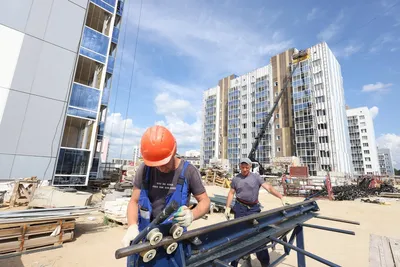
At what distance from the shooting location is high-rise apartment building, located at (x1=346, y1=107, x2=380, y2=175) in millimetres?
60781

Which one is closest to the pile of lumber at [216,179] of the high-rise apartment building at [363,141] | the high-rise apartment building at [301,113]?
the high-rise apartment building at [301,113]

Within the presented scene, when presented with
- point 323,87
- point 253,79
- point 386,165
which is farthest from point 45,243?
point 386,165

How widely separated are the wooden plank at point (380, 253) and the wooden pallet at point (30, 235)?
7.01 m

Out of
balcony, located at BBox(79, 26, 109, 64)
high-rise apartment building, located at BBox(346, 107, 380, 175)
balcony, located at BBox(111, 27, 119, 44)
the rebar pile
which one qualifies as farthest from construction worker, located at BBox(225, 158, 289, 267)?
high-rise apartment building, located at BBox(346, 107, 380, 175)

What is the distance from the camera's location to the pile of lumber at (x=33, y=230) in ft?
14.2

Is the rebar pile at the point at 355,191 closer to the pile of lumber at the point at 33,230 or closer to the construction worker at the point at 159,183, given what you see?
the construction worker at the point at 159,183

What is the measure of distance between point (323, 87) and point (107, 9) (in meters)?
38.5

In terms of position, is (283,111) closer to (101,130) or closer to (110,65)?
(110,65)

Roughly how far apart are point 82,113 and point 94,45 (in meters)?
4.89

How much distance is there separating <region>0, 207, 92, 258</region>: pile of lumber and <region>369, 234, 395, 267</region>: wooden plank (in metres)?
7.03

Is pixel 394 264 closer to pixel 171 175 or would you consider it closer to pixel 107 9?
pixel 171 175

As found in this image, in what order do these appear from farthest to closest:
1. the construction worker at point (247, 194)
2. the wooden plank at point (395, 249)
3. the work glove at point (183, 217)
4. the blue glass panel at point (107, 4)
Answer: the blue glass panel at point (107, 4) → the construction worker at point (247, 194) → the wooden plank at point (395, 249) → the work glove at point (183, 217)

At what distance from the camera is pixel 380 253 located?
→ 4180 mm

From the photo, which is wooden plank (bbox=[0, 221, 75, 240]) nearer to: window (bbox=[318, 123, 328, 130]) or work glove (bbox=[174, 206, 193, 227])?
work glove (bbox=[174, 206, 193, 227])
